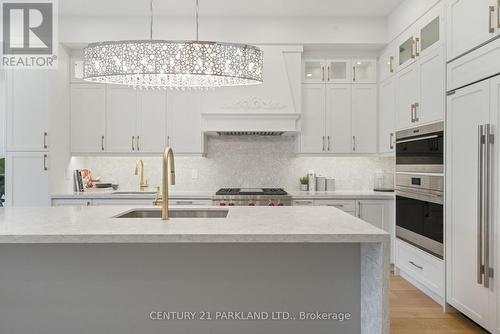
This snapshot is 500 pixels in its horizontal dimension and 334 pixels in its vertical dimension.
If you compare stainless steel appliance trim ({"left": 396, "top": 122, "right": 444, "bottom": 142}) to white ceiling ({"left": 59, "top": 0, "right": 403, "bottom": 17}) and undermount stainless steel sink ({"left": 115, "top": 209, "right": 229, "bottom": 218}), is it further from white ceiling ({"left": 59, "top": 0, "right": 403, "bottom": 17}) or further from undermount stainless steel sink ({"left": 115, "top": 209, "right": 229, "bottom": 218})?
undermount stainless steel sink ({"left": 115, "top": 209, "right": 229, "bottom": 218})

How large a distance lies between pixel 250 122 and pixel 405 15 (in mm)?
1974

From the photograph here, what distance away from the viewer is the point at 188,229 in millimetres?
2051

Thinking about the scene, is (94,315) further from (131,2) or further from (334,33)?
(334,33)

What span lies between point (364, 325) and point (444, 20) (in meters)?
2.59

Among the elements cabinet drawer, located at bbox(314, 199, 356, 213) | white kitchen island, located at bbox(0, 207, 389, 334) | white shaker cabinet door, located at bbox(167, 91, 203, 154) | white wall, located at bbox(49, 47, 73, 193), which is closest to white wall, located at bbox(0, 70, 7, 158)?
white wall, located at bbox(49, 47, 73, 193)

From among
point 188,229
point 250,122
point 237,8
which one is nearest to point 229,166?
point 250,122

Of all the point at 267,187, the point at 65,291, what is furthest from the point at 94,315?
the point at 267,187

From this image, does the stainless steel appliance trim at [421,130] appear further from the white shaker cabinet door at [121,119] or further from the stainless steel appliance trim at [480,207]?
the white shaker cabinet door at [121,119]

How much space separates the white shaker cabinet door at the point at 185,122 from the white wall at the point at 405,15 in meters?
2.32

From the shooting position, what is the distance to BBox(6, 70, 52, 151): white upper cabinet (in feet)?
14.8

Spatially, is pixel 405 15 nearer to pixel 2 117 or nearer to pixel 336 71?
pixel 336 71

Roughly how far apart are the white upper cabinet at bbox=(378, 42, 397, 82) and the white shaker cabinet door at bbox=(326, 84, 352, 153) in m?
0.45

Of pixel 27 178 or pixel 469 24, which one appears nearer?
pixel 469 24

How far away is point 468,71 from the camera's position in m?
3.04
